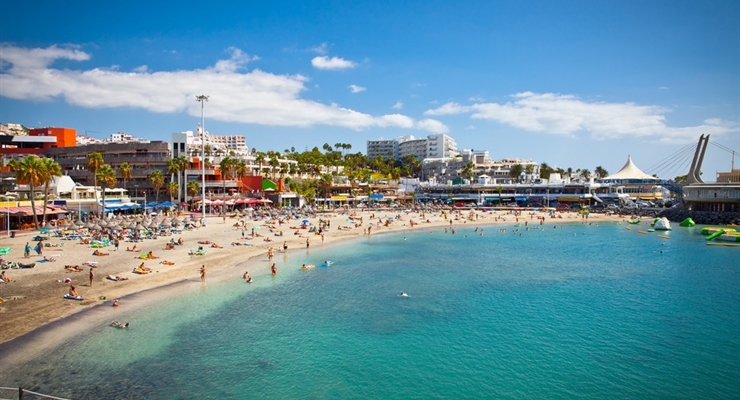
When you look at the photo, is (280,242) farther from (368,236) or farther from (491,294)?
(491,294)

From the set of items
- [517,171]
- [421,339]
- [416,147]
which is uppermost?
[416,147]

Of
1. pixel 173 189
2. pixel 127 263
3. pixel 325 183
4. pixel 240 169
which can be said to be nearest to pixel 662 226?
pixel 325 183

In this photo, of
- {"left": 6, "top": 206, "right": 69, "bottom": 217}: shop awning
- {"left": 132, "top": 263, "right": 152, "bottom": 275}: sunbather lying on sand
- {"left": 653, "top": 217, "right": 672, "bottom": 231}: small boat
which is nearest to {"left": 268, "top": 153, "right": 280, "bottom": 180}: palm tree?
{"left": 6, "top": 206, "right": 69, "bottom": 217}: shop awning

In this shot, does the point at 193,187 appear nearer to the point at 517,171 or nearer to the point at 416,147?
the point at 517,171

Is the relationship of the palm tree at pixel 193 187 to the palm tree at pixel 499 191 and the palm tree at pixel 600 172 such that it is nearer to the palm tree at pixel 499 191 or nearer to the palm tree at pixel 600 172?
the palm tree at pixel 499 191

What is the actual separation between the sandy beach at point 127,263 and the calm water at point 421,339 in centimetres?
286

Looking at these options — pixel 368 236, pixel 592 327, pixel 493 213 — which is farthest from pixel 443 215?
pixel 592 327

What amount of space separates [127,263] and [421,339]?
2448 centimetres

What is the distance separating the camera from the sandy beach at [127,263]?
23172mm

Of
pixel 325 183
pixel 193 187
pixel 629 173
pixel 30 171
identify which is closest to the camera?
pixel 30 171

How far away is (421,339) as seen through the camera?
21.6 metres

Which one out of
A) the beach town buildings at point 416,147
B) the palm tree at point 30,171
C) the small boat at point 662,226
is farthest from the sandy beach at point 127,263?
the beach town buildings at point 416,147

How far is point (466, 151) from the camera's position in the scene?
156625 mm

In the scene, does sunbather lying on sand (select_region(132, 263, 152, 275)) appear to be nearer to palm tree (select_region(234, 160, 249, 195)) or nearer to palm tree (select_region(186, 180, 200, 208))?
palm tree (select_region(186, 180, 200, 208))
